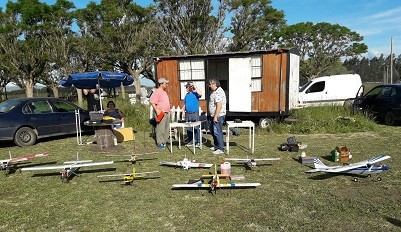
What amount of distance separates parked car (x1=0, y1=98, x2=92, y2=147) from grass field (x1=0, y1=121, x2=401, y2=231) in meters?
3.13

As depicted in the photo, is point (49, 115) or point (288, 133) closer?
point (49, 115)

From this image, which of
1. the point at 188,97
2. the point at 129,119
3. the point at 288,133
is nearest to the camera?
the point at 188,97

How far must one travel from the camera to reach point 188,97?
825cm

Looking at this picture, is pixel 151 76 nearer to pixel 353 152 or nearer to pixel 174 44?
pixel 174 44

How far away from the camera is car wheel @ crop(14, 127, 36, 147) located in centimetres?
901

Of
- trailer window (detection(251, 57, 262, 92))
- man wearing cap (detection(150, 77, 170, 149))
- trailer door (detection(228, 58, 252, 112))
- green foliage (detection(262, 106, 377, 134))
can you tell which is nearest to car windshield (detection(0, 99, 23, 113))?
man wearing cap (detection(150, 77, 170, 149))

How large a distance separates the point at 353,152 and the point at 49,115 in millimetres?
8658

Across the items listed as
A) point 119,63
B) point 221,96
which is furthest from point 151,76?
point 221,96

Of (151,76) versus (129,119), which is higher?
(151,76)

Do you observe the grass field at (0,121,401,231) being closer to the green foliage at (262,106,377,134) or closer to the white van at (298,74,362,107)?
the green foliage at (262,106,377,134)

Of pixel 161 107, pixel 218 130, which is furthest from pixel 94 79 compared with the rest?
pixel 218 130

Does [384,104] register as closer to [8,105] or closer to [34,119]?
[34,119]

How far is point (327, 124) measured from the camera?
10.5 m

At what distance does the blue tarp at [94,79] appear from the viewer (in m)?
9.74
